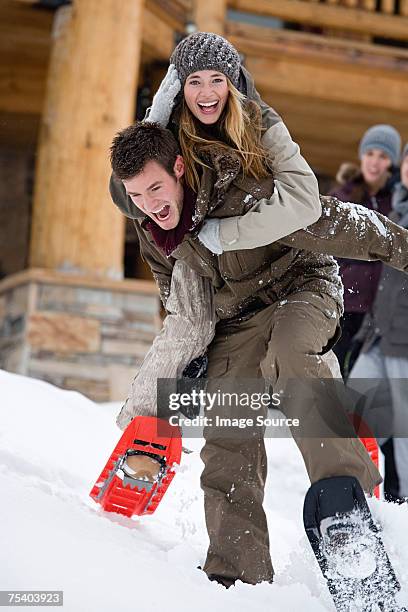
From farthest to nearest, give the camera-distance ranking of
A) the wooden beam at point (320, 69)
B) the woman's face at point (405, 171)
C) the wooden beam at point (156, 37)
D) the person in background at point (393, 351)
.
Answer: the wooden beam at point (320, 69), the wooden beam at point (156, 37), the woman's face at point (405, 171), the person in background at point (393, 351)

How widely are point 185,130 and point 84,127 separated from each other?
3385mm

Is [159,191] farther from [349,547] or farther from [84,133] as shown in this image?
[84,133]

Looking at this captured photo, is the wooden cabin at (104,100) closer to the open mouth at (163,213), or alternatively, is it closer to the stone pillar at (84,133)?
the stone pillar at (84,133)

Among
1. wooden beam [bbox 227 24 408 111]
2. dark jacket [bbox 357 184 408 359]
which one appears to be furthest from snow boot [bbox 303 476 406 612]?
wooden beam [bbox 227 24 408 111]

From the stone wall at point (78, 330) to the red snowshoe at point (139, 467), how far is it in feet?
9.31

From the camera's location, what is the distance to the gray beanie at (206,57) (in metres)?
2.42

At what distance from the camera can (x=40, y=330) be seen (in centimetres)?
531

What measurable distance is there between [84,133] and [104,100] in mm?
259

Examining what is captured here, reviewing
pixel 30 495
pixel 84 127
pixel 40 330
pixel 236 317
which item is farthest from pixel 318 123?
pixel 30 495

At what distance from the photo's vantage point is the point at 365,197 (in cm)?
400

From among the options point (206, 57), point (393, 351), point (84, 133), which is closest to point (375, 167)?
point (393, 351)

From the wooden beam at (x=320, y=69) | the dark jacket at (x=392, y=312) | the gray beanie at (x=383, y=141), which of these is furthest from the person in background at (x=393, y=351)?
the wooden beam at (x=320, y=69)

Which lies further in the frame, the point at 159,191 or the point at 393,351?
the point at 393,351

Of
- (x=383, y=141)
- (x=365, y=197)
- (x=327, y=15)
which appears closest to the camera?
(x=365, y=197)
